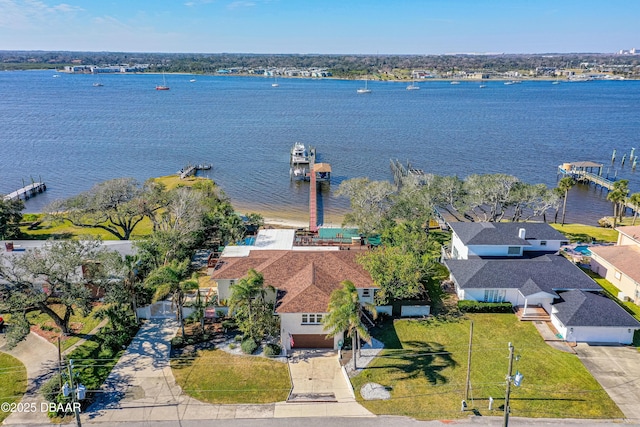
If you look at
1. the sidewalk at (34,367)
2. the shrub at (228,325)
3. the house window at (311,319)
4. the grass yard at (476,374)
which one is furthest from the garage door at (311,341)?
the sidewalk at (34,367)

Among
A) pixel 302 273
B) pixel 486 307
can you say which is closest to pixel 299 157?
pixel 302 273

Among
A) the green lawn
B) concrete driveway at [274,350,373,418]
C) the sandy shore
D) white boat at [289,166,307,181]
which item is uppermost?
white boat at [289,166,307,181]

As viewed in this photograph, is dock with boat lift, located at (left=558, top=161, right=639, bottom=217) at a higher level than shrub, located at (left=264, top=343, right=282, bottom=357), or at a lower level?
higher

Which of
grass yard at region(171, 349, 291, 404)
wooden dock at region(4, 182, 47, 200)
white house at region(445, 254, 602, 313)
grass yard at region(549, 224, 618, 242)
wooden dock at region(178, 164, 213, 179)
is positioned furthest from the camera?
wooden dock at region(178, 164, 213, 179)

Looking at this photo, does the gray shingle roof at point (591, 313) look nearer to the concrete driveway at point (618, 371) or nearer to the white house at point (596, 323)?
the white house at point (596, 323)

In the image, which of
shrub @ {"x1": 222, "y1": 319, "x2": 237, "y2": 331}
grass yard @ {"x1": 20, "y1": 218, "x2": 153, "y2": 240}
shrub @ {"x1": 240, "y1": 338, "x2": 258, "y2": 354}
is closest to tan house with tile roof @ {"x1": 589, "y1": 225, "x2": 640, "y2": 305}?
shrub @ {"x1": 240, "y1": 338, "x2": 258, "y2": 354}

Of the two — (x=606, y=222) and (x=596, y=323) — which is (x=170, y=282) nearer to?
(x=596, y=323)

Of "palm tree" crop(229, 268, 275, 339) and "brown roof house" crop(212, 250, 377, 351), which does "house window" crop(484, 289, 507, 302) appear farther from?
"palm tree" crop(229, 268, 275, 339)
